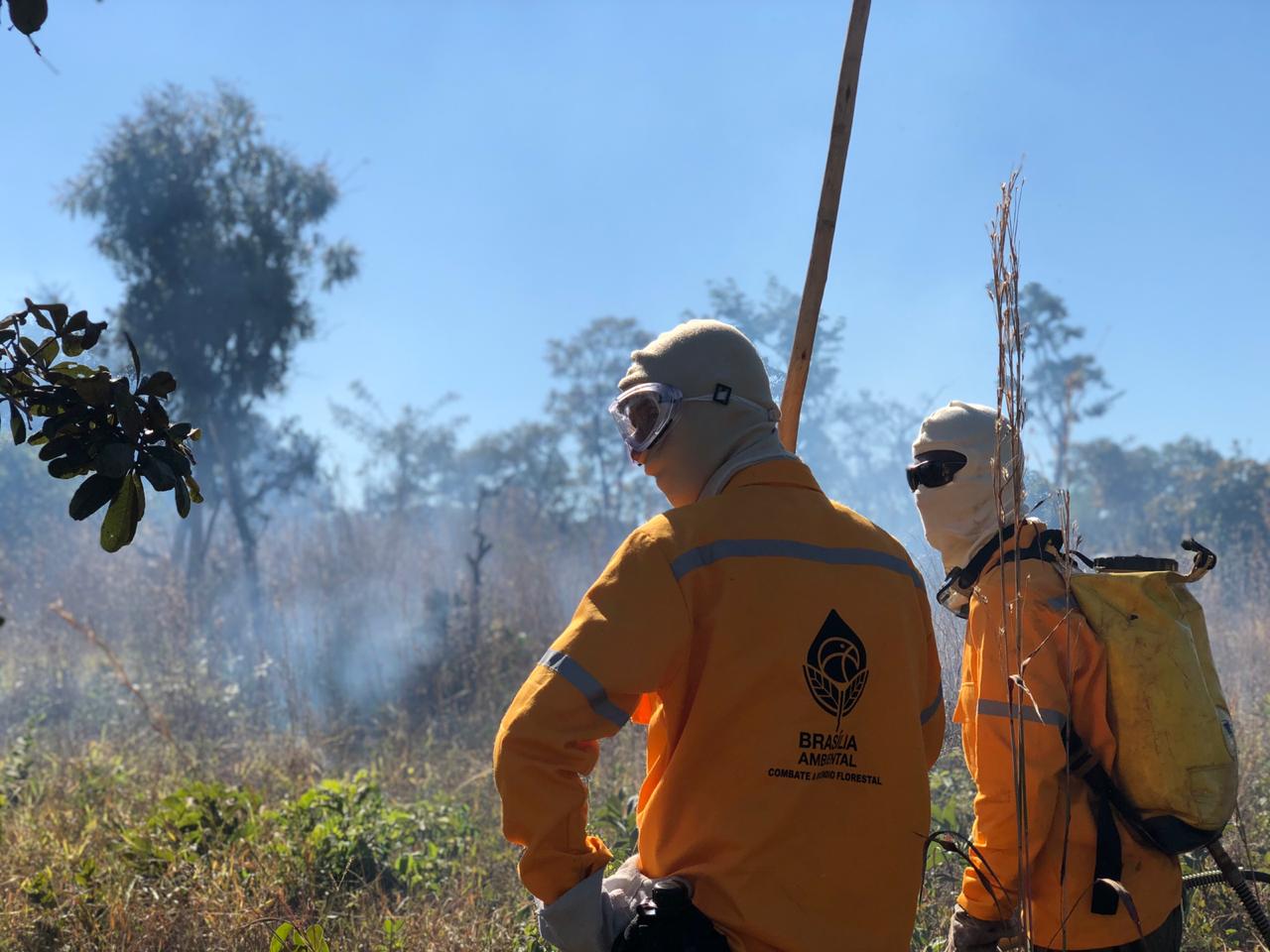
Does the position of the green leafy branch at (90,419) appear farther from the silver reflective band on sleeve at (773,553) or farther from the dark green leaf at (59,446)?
the silver reflective band on sleeve at (773,553)

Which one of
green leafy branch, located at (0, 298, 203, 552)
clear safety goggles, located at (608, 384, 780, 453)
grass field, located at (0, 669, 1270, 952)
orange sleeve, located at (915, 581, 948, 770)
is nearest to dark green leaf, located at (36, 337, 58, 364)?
green leafy branch, located at (0, 298, 203, 552)

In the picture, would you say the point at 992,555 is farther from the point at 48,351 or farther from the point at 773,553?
the point at 48,351

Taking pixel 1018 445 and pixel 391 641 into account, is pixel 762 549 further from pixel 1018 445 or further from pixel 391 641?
pixel 391 641

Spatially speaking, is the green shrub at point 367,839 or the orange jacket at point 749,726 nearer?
the orange jacket at point 749,726

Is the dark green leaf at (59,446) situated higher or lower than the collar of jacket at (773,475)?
higher

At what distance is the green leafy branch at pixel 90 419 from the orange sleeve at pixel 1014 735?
6.35ft

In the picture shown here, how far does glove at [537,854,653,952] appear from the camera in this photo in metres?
1.74

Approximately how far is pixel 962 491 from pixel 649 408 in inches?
40.4

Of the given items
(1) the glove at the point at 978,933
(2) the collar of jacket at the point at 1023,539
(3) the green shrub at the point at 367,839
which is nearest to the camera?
(1) the glove at the point at 978,933

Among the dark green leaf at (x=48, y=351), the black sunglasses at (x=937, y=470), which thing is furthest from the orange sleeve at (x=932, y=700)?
the dark green leaf at (x=48, y=351)

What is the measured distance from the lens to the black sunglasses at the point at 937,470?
271 cm

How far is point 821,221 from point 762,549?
1.07 m

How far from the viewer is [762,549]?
6.00ft

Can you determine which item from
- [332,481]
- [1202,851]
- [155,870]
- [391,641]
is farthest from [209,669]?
[1202,851]
